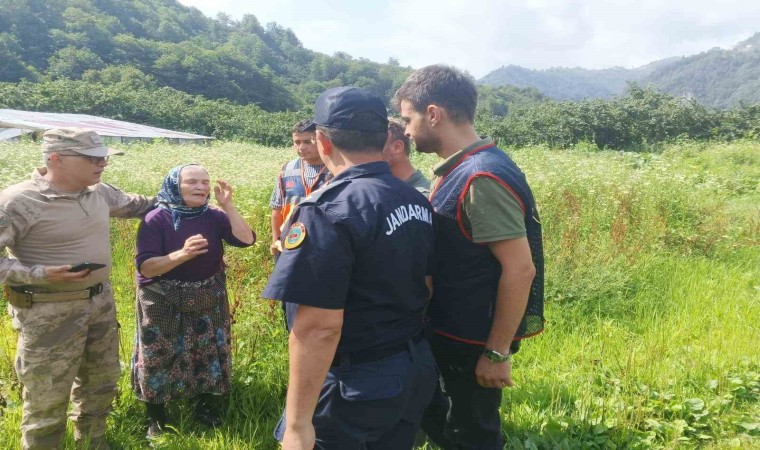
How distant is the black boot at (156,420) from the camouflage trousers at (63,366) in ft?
0.72

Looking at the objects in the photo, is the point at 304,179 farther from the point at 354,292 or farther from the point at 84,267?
the point at 354,292

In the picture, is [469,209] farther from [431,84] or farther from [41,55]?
[41,55]

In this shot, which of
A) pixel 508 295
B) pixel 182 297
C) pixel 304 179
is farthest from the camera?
pixel 304 179

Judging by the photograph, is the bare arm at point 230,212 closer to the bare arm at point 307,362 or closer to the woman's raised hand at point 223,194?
the woman's raised hand at point 223,194

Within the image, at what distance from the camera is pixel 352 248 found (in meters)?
1.50

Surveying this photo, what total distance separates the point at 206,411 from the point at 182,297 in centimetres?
71

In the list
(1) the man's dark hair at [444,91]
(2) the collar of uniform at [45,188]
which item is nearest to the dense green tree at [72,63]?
(2) the collar of uniform at [45,188]

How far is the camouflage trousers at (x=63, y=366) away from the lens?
237 cm

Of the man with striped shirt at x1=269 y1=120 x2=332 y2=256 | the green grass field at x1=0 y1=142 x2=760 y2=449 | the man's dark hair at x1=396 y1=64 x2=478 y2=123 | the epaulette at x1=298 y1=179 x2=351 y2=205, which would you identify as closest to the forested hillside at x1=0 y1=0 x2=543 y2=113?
the green grass field at x1=0 y1=142 x2=760 y2=449

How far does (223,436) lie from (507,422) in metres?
1.53

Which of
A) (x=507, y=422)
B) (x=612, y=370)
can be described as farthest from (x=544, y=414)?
(x=612, y=370)

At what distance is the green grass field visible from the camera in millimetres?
2693

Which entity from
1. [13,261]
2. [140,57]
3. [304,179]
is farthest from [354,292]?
[140,57]

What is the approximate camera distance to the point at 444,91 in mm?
1911
